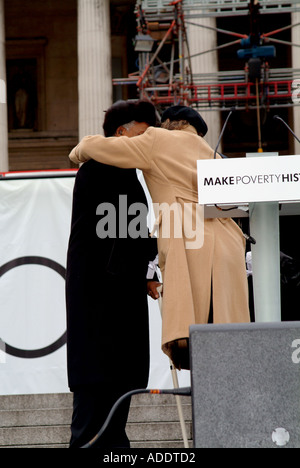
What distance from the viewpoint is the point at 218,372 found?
333 cm

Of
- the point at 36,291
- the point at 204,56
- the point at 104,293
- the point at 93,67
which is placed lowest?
the point at 104,293

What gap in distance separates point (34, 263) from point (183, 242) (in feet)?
11.1

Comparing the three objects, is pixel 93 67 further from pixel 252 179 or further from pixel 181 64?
pixel 252 179

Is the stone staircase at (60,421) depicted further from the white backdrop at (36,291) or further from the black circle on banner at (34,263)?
the black circle on banner at (34,263)

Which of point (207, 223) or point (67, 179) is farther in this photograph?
point (67, 179)

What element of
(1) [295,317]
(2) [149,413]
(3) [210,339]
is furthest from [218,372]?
(1) [295,317]

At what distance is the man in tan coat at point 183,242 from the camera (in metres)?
4.39

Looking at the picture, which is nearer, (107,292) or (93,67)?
(107,292)

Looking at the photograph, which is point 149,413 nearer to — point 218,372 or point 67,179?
point 67,179

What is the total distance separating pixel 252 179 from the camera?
3.83 meters

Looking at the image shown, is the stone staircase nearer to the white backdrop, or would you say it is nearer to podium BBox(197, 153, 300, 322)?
the white backdrop

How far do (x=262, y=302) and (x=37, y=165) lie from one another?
99.4ft

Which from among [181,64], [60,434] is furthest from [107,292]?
[181,64]

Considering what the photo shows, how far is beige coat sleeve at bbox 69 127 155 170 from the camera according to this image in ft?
15.1
